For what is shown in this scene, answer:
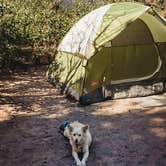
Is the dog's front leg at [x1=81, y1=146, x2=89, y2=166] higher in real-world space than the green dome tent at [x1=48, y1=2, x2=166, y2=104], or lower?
lower

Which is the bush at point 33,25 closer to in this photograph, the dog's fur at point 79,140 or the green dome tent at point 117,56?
the green dome tent at point 117,56

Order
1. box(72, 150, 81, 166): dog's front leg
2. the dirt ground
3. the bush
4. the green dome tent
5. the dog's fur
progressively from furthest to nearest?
the bush, the green dome tent, the dirt ground, the dog's fur, box(72, 150, 81, 166): dog's front leg

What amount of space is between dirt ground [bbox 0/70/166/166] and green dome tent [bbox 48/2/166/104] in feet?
1.23

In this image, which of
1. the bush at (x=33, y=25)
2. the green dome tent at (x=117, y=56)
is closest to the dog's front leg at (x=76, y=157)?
the green dome tent at (x=117, y=56)

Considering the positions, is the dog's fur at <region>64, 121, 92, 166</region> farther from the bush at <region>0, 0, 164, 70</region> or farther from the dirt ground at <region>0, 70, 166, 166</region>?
the bush at <region>0, 0, 164, 70</region>

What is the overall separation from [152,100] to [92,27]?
2218mm

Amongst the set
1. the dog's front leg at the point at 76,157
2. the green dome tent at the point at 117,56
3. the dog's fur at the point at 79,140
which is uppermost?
the green dome tent at the point at 117,56

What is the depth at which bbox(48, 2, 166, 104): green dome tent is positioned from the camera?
8344 mm

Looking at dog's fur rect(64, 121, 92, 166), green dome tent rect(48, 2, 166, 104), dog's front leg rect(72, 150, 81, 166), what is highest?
green dome tent rect(48, 2, 166, 104)

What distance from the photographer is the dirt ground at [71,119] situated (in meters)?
5.56

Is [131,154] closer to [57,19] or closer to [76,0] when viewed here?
[57,19]

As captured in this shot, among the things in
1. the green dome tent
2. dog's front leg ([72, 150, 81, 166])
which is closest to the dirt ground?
dog's front leg ([72, 150, 81, 166])

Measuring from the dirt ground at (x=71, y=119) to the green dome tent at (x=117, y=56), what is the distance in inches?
14.7

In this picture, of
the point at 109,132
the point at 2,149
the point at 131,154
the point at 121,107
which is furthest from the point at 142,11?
the point at 2,149
